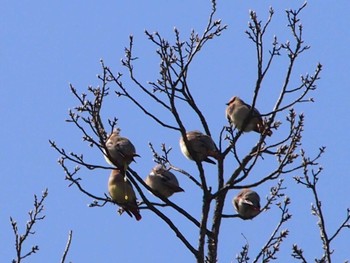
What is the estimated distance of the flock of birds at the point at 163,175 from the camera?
316 inches

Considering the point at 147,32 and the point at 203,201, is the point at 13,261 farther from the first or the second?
the point at 147,32

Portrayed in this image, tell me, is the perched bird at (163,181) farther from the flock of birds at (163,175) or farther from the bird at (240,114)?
the bird at (240,114)

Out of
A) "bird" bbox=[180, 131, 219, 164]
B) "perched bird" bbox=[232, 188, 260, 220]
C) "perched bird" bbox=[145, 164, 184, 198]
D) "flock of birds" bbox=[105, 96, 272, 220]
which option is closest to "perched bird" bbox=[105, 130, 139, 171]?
"flock of birds" bbox=[105, 96, 272, 220]

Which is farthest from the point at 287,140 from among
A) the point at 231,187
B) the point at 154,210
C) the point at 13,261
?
the point at 13,261

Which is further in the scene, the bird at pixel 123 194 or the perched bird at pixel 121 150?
the bird at pixel 123 194

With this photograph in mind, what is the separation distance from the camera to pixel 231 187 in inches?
299

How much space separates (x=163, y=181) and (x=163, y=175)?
6 cm

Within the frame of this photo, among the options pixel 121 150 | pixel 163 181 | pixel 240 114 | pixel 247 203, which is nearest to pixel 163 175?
pixel 163 181

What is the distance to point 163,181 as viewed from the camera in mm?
8883

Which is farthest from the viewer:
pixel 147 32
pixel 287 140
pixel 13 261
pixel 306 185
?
pixel 147 32

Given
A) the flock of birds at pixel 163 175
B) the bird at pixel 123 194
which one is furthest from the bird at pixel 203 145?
the bird at pixel 123 194

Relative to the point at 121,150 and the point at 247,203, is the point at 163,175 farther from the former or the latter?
the point at 121,150

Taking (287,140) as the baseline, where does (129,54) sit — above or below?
above

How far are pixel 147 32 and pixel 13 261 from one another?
7.90 ft
